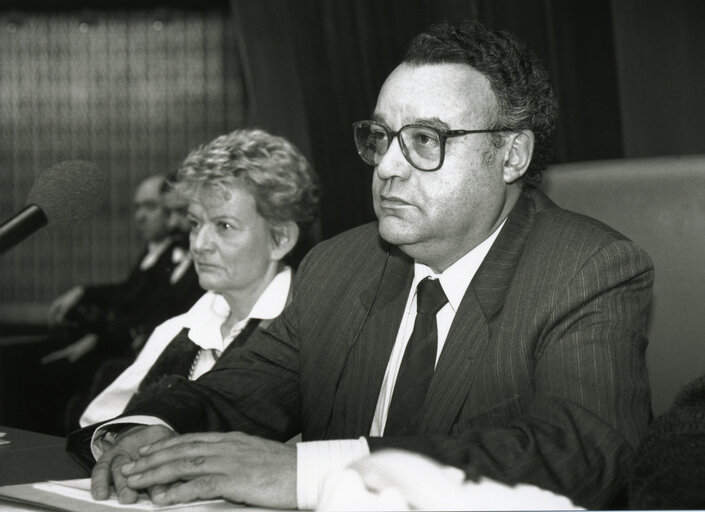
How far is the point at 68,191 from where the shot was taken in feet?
4.46

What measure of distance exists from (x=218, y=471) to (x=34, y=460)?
437 millimetres

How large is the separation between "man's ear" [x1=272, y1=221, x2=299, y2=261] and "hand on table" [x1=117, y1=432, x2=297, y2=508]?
1.18 metres

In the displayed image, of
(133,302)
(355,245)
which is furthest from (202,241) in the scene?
(133,302)

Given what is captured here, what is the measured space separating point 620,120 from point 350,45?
2.62ft

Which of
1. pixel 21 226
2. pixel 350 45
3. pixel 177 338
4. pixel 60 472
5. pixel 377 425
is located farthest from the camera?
pixel 350 45

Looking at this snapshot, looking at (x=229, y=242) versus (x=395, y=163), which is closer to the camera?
(x=395, y=163)

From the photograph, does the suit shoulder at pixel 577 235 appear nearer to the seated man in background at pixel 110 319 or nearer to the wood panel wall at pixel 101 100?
the seated man in background at pixel 110 319

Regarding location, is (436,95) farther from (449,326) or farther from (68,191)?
(68,191)

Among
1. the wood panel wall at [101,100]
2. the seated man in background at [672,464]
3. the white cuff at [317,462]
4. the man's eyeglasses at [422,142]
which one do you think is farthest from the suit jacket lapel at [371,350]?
the wood panel wall at [101,100]

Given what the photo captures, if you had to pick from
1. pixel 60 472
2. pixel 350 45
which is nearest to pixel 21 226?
pixel 60 472

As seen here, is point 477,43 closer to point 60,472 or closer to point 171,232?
point 60,472

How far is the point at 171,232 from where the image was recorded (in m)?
4.36

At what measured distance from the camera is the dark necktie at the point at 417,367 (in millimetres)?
1545

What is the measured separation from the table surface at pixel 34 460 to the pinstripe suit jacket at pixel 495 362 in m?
0.15
